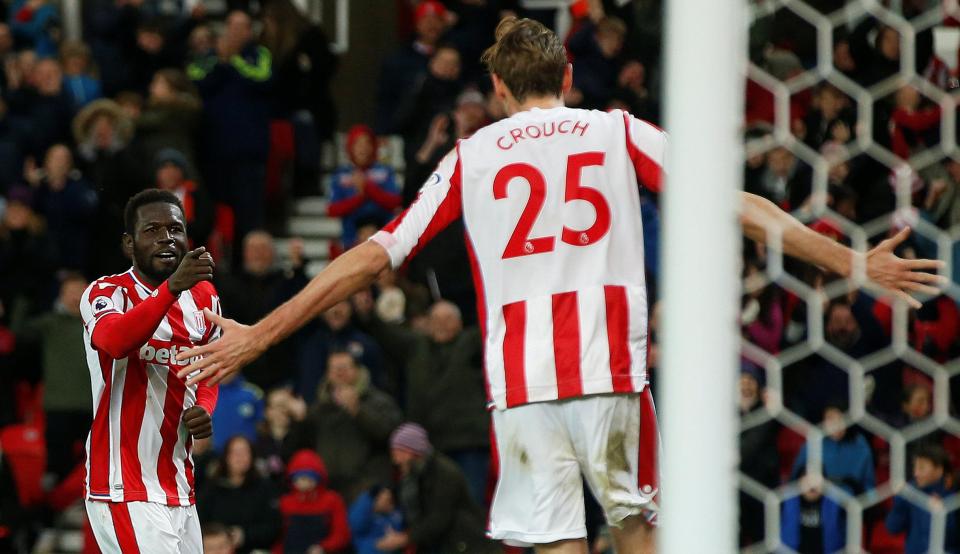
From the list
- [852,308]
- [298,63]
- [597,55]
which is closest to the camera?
[852,308]

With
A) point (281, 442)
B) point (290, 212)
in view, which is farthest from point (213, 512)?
point (290, 212)

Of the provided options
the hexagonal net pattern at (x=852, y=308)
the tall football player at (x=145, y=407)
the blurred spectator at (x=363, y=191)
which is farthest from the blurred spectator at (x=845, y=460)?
the blurred spectator at (x=363, y=191)

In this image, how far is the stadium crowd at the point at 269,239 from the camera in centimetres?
855

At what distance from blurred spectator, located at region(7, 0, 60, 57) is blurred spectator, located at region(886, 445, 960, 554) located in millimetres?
8899

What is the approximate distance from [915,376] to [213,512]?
4.04m

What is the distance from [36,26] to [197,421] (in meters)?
8.10

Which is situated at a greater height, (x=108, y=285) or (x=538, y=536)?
(x=108, y=285)

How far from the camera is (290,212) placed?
11.6 m

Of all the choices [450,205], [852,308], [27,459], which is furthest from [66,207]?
[450,205]

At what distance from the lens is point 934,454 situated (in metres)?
4.59

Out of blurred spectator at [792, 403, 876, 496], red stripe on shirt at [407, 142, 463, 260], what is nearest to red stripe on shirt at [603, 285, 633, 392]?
red stripe on shirt at [407, 142, 463, 260]

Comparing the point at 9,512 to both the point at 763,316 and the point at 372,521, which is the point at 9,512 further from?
the point at 763,316

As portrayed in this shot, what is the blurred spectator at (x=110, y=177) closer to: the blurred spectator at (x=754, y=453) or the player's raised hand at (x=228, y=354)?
the blurred spectator at (x=754, y=453)

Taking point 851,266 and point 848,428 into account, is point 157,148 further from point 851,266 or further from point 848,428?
point 851,266
